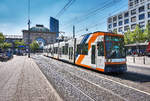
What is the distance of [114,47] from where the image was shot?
895cm

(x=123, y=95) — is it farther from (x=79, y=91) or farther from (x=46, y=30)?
(x=46, y=30)

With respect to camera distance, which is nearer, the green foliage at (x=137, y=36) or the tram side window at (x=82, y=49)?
the tram side window at (x=82, y=49)

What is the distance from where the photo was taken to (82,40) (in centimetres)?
1215

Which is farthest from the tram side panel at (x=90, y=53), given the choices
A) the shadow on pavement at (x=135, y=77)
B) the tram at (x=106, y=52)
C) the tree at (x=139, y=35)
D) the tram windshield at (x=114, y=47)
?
the tree at (x=139, y=35)

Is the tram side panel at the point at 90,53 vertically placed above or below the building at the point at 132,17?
below

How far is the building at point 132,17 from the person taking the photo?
47.6 metres

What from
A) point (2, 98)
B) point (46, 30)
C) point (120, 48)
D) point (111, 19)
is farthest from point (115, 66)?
point (46, 30)

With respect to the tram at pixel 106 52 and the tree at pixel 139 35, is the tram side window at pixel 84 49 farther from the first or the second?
the tree at pixel 139 35

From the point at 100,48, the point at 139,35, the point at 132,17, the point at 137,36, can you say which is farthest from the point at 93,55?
the point at 132,17

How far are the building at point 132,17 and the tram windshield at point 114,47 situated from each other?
39153 millimetres

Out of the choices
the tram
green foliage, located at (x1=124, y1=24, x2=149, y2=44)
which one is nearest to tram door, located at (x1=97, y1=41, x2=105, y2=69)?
the tram

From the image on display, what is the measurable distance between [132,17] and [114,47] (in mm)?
52443

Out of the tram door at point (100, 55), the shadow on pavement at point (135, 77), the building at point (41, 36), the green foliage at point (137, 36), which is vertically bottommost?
the shadow on pavement at point (135, 77)

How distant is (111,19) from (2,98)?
222 feet
